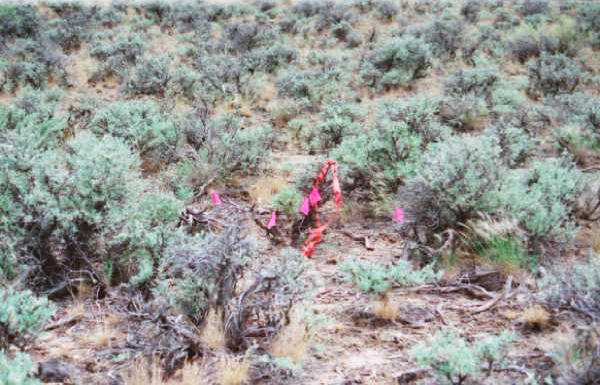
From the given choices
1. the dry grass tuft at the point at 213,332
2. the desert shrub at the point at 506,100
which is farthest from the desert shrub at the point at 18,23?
the dry grass tuft at the point at 213,332

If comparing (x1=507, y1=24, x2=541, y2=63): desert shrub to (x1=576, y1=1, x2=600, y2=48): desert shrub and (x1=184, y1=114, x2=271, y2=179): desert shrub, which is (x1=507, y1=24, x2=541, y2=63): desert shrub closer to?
(x1=576, y1=1, x2=600, y2=48): desert shrub

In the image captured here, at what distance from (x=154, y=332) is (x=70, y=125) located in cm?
604

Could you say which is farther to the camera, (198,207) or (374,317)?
(198,207)

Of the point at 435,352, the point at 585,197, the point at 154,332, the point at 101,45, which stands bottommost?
the point at 101,45

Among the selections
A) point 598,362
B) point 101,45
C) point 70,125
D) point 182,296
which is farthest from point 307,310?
point 101,45

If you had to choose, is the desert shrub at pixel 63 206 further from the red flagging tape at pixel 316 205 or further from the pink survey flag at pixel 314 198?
the pink survey flag at pixel 314 198

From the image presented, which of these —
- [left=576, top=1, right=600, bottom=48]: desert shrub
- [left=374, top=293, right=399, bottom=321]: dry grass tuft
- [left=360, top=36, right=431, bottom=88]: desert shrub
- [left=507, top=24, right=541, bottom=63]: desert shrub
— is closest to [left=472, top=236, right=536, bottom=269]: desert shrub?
[left=374, top=293, right=399, bottom=321]: dry grass tuft

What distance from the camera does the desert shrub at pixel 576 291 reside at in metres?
3.62

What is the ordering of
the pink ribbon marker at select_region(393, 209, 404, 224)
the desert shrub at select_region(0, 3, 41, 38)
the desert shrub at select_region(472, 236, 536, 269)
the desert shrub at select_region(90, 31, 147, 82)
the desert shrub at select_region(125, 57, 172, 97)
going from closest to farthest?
the desert shrub at select_region(472, 236, 536, 269)
the pink ribbon marker at select_region(393, 209, 404, 224)
the desert shrub at select_region(125, 57, 172, 97)
the desert shrub at select_region(90, 31, 147, 82)
the desert shrub at select_region(0, 3, 41, 38)

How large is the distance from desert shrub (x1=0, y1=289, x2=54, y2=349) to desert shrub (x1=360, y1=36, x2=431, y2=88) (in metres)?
10.0

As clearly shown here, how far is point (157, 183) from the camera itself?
7.38 m

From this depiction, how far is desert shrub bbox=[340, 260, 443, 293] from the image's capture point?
15.3ft

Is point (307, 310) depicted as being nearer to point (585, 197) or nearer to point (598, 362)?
point (598, 362)

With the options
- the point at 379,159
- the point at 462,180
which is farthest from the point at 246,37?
the point at 462,180
